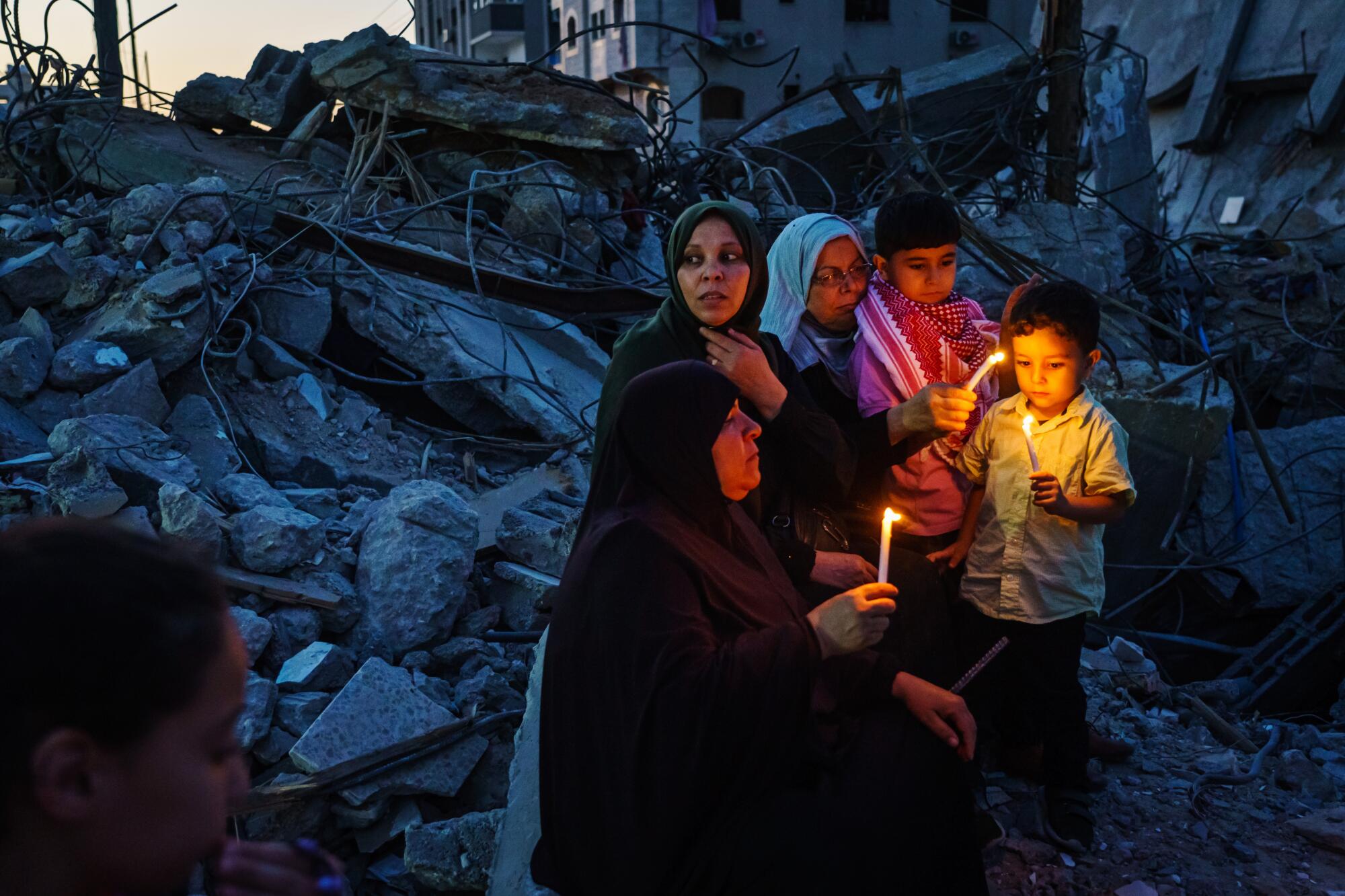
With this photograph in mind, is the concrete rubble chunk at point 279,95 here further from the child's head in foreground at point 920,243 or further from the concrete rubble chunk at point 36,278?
the child's head in foreground at point 920,243

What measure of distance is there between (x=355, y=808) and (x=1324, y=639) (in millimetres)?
4664

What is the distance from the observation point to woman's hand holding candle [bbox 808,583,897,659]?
2107 mm

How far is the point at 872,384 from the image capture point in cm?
313

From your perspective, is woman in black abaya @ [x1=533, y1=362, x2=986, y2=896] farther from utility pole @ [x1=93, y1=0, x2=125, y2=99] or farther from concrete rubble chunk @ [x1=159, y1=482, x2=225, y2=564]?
utility pole @ [x1=93, y1=0, x2=125, y2=99]

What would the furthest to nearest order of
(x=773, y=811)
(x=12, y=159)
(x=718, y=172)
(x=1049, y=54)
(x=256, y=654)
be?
1. (x=718, y=172)
2. (x=12, y=159)
3. (x=1049, y=54)
4. (x=256, y=654)
5. (x=773, y=811)

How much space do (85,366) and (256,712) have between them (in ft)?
7.60

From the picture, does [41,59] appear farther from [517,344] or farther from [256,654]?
[256,654]

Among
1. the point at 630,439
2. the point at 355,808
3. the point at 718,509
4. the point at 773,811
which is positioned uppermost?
the point at 630,439

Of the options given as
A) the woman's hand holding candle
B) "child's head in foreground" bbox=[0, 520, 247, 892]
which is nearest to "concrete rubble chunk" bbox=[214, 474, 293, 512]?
the woman's hand holding candle

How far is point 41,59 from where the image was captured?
7023 millimetres

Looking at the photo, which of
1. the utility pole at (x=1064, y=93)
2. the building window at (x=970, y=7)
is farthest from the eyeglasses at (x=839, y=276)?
the building window at (x=970, y=7)

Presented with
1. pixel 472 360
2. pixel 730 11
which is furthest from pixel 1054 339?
pixel 730 11

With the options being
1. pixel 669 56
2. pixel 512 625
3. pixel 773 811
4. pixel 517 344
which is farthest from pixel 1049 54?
pixel 669 56

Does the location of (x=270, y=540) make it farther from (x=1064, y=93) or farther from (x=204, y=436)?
(x=1064, y=93)
